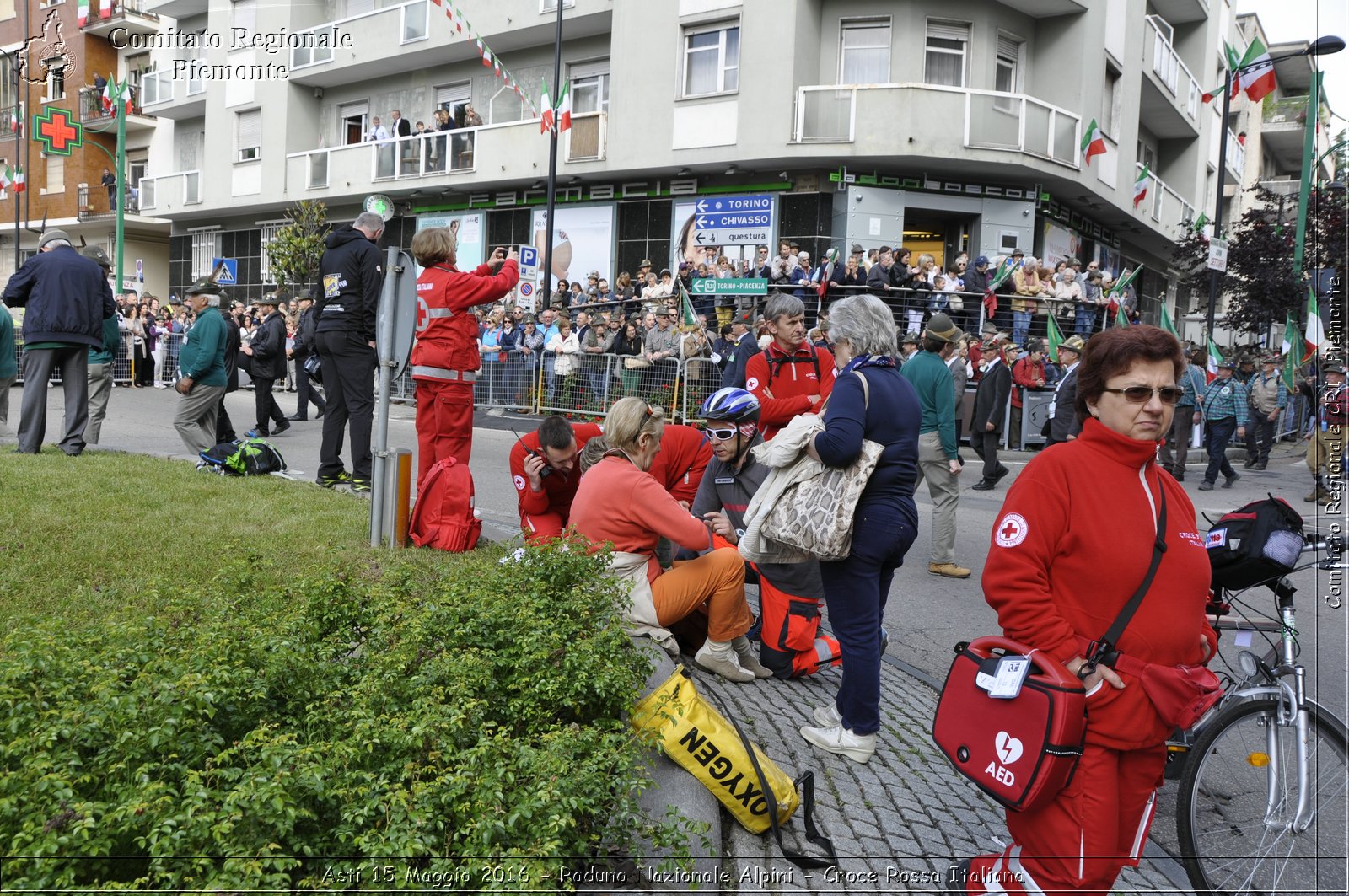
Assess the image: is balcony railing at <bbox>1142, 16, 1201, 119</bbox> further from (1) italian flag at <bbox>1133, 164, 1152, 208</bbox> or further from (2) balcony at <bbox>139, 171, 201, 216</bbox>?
(2) balcony at <bbox>139, 171, 201, 216</bbox>

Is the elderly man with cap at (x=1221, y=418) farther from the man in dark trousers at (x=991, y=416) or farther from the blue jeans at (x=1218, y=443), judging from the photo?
the man in dark trousers at (x=991, y=416)

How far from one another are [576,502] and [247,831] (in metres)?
2.83

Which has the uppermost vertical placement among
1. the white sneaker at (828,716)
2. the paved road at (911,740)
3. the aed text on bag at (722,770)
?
the aed text on bag at (722,770)

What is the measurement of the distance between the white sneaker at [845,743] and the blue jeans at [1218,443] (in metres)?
12.1

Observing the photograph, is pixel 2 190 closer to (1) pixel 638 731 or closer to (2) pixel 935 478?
(2) pixel 935 478

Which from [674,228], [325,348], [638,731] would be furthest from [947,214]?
[638,731]

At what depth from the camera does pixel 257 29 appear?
3472cm

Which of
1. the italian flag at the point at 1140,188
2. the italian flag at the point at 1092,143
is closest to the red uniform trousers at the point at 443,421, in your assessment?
the italian flag at the point at 1092,143

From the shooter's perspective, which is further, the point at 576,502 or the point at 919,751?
the point at 576,502

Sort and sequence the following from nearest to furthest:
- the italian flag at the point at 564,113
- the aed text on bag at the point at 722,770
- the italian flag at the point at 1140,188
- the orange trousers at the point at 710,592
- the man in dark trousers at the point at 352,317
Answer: the aed text on bag at the point at 722,770
the orange trousers at the point at 710,592
the man in dark trousers at the point at 352,317
the italian flag at the point at 564,113
the italian flag at the point at 1140,188

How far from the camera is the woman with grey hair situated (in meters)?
4.42

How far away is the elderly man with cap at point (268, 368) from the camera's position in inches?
573

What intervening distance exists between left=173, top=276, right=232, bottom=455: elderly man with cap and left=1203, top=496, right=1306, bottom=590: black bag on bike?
904 cm

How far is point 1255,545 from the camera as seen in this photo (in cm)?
368
